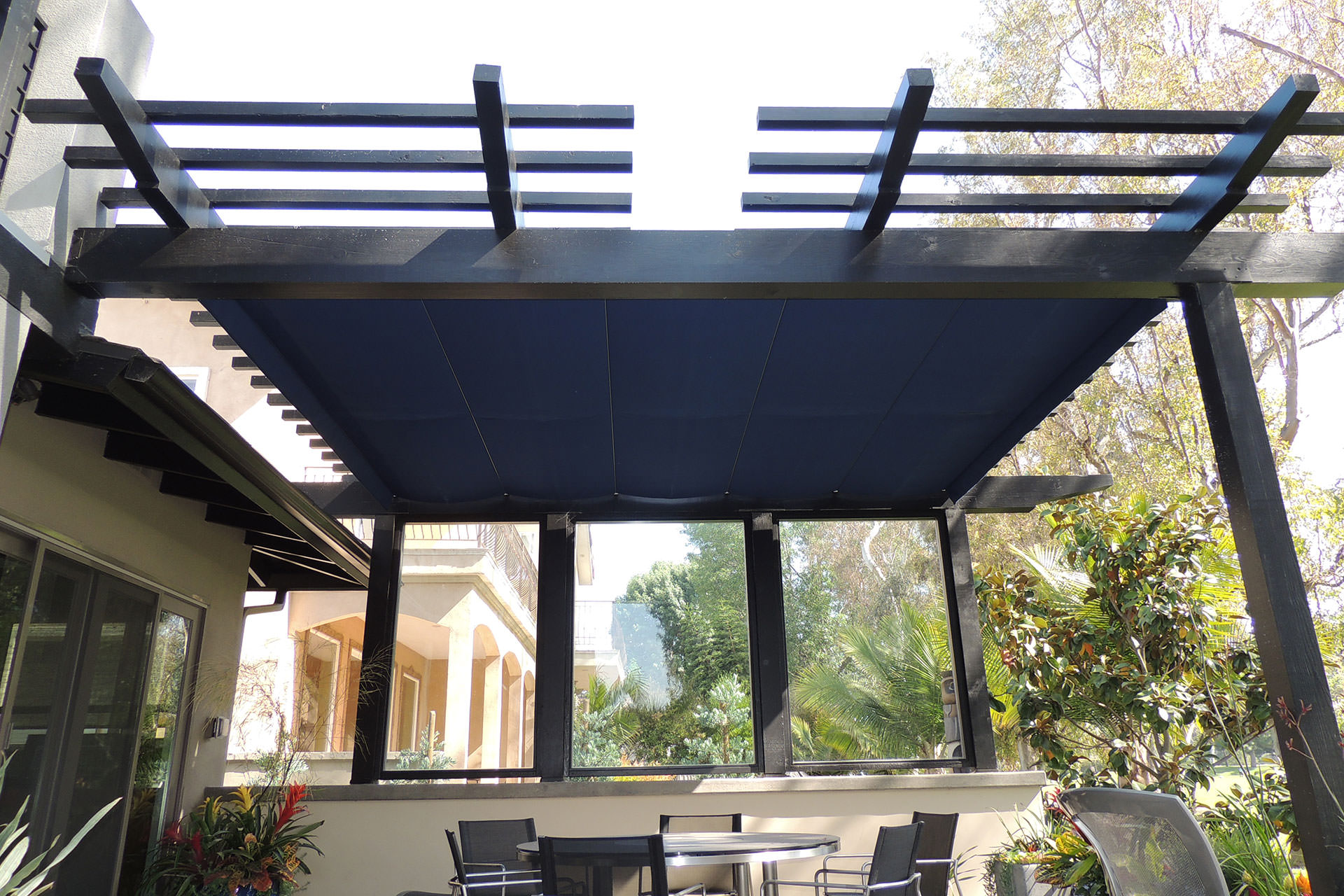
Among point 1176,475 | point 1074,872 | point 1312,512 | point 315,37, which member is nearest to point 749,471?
point 1074,872

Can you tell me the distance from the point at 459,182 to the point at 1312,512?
10083mm

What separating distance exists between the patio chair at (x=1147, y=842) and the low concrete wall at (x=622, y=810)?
342 centimetres

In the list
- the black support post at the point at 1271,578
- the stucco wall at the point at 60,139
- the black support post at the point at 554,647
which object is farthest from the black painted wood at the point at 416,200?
the black support post at the point at 554,647

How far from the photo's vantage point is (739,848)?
3.86 meters

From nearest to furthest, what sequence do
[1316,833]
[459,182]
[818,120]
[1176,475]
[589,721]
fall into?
1. [1316,833]
2. [818,120]
3. [459,182]
4. [589,721]
5. [1176,475]

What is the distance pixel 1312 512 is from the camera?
10.0 m

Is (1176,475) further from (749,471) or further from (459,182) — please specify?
(459,182)

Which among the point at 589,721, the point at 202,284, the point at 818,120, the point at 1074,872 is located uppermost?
the point at 818,120

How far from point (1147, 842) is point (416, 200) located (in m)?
3.56

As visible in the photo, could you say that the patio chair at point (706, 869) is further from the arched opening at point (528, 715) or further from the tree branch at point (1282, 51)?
the tree branch at point (1282, 51)

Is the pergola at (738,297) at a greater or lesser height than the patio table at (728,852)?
greater

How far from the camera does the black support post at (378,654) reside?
652 cm

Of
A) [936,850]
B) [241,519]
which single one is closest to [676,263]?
[936,850]

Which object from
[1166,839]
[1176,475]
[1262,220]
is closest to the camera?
[1166,839]
